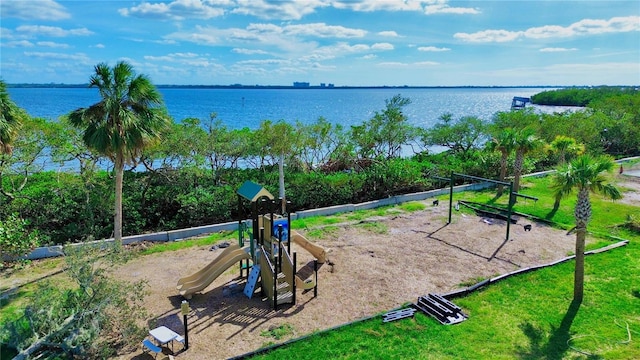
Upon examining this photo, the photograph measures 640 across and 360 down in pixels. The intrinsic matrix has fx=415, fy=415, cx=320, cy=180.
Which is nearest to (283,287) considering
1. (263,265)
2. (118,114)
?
(263,265)

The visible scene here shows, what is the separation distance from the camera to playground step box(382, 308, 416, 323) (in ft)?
27.5

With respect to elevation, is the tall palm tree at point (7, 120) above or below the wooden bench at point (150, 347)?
above

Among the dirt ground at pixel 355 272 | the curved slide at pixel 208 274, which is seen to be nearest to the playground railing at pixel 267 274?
the dirt ground at pixel 355 272

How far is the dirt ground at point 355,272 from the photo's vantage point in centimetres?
826

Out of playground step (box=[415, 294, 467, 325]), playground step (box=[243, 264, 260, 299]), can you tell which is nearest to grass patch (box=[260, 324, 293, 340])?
playground step (box=[243, 264, 260, 299])

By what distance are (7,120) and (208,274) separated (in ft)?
20.5

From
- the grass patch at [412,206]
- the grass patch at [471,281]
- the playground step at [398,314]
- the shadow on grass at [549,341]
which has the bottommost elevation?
the shadow on grass at [549,341]

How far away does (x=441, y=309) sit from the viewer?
8.54 meters

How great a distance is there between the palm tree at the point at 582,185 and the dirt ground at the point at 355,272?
83.4 inches

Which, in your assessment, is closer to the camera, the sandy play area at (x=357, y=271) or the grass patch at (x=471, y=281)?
the sandy play area at (x=357, y=271)

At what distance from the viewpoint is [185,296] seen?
9.31 m

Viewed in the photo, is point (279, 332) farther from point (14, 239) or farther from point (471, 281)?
point (14, 239)

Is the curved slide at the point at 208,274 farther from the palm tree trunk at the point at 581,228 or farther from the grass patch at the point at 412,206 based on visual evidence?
the grass patch at the point at 412,206

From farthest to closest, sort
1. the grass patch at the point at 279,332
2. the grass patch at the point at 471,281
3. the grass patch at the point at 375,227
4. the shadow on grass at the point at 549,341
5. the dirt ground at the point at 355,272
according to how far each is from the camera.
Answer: the grass patch at the point at 375,227 → the grass patch at the point at 471,281 → the dirt ground at the point at 355,272 → the grass patch at the point at 279,332 → the shadow on grass at the point at 549,341
